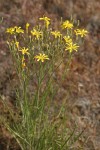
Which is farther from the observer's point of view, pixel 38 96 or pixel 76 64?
pixel 76 64

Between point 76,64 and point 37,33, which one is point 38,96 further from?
point 76,64

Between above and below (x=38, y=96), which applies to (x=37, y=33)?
above

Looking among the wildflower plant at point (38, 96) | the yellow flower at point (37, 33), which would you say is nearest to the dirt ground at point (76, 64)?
the wildflower plant at point (38, 96)

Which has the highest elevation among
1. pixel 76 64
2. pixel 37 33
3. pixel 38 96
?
pixel 37 33

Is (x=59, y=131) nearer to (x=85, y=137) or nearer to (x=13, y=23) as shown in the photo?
(x=85, y=137)

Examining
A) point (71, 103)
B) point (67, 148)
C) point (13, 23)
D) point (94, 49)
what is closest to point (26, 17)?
point (13, 23)

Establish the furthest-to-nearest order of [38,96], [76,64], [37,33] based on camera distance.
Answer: [76,64], [38,96], [37,33]

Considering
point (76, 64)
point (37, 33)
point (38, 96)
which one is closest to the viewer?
point (37, 33)

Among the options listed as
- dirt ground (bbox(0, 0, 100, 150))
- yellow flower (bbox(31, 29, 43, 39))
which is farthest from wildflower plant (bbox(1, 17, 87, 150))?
dirt ground (bbox(0, 0, 100, 150))

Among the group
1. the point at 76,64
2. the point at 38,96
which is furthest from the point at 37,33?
the point at 76,64

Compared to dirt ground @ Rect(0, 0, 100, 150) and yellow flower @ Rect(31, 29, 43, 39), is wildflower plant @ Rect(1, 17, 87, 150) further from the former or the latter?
dirt ground @ Rect(0, 0, 100, 150)
